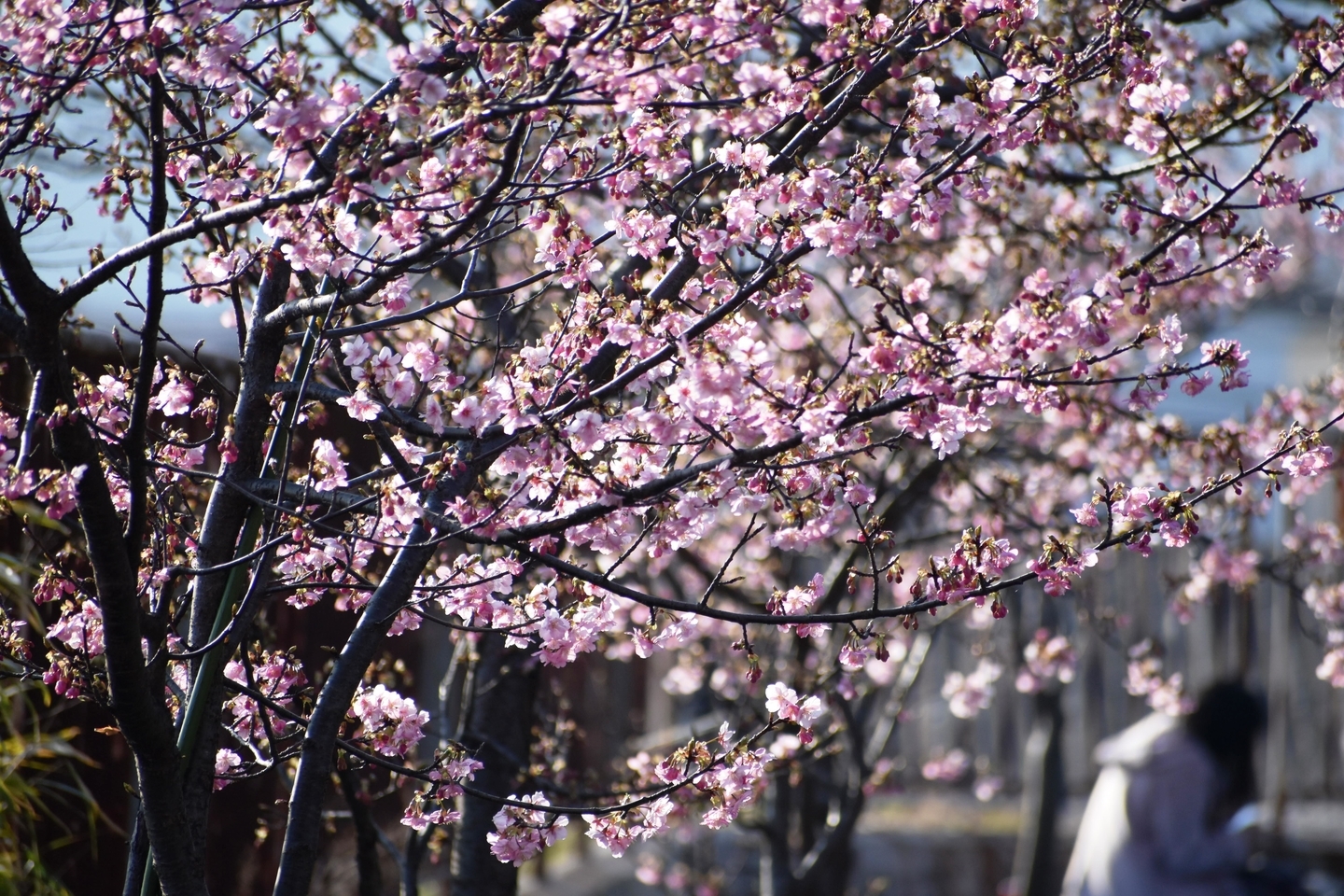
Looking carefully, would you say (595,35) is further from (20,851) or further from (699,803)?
(20,851)

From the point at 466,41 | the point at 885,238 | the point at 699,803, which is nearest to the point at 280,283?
the point at 466,41

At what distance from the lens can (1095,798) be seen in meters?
4.30

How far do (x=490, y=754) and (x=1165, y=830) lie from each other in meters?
2.30

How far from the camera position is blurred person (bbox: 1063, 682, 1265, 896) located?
3861 millimetres

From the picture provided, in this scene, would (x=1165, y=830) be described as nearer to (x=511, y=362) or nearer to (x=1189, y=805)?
(x=1189, y=805)

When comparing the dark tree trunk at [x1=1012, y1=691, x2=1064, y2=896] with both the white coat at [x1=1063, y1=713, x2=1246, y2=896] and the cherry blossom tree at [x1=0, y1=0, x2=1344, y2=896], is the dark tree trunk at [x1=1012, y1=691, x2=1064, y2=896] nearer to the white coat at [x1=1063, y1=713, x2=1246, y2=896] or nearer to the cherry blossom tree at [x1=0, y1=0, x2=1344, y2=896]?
the white coat at [x1=1063, y1=713, x2=1246, y2=896]

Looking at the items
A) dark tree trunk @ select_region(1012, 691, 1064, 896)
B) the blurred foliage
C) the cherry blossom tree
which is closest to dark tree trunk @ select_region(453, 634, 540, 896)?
the cherry blossom tree

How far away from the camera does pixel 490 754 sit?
3682 millimetres

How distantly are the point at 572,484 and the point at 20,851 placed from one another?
2374 millimetres

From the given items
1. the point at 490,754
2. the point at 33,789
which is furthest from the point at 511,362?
the point at 33,789

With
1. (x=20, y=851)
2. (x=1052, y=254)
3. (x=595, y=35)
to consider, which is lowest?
(x=20, y=851)

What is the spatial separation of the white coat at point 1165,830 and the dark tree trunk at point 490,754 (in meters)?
2.07

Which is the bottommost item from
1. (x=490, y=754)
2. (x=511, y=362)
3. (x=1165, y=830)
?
(x=490, y=754)

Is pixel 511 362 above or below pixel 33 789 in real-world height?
above
